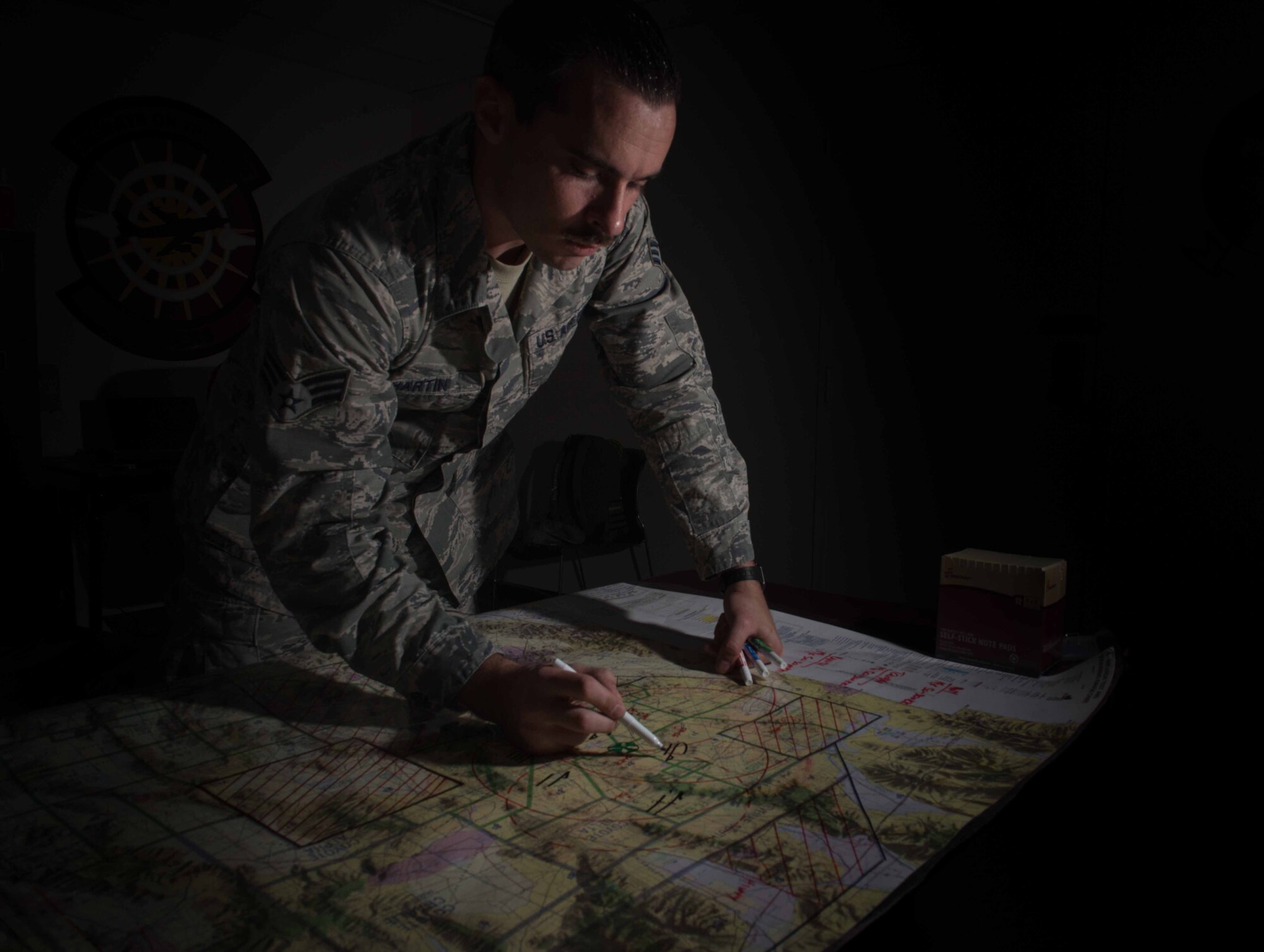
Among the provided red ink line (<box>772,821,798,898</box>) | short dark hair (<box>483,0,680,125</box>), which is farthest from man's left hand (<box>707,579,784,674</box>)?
short dark hair (<box>483,0,680,125</box>)

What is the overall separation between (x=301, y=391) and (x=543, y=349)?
0.44 m

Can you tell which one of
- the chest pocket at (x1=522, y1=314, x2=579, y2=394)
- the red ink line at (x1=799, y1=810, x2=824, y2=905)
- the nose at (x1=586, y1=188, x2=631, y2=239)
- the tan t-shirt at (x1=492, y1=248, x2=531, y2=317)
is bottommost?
the red ink line at (x1=799, y1=810, x2=824, y2=905)

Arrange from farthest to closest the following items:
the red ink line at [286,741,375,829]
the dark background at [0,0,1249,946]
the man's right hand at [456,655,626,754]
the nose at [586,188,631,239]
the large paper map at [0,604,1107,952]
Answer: the dark background at [0,0,1249,946] < the nose at [586,188,631,239] < the man's right hand at [456,655,626,754] < the red ink line at [286,741,375,829] < the large paper map at [0,604,1107,952]

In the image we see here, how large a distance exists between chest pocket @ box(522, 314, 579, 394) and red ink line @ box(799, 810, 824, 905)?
746 millimetres

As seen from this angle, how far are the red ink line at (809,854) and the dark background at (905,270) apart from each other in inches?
84.0

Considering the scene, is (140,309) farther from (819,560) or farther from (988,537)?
(988,537)

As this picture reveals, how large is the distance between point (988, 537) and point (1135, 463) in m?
0.52

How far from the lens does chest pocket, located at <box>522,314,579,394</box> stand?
1258 millimetres

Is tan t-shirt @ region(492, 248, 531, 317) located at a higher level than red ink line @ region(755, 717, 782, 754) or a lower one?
higher

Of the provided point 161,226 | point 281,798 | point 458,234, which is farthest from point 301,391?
point 161,226

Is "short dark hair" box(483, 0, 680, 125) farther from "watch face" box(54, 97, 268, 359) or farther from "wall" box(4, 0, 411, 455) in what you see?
"wall" box(4, 0, 411, 455)

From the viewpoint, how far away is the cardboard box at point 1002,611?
3.60ft

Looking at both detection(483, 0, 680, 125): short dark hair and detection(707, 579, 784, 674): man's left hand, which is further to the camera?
detection(707, 579, 784, 674): man's left hand

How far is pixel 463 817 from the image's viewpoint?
2.38ft
